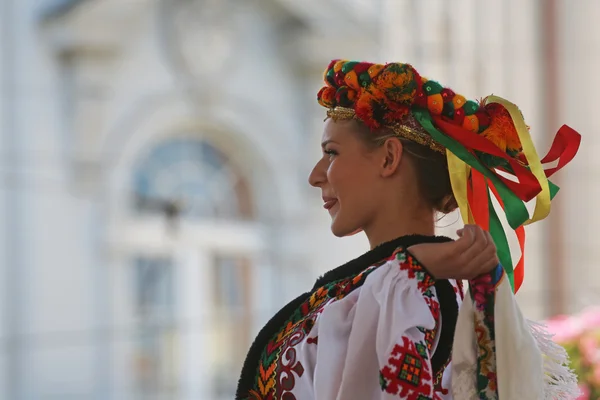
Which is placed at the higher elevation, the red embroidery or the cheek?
the cheek

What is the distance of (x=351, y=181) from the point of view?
69.3 inches

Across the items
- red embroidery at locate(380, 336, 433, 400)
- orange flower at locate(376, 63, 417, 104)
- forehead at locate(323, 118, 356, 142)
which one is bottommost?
red embroidery at locate(380, 336, 433, 400)

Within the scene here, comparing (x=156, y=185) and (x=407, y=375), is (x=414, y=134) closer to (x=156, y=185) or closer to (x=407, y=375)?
(x=407, y=375)

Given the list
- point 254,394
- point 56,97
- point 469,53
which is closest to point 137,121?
point 56,97

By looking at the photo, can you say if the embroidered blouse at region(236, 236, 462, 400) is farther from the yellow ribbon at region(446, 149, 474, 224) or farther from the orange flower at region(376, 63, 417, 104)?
the orange flower at region(376, 63, 417, 104)

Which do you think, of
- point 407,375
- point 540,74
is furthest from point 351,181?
point 540,74

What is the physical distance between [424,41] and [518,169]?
18.2 feet

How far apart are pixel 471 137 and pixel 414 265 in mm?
210

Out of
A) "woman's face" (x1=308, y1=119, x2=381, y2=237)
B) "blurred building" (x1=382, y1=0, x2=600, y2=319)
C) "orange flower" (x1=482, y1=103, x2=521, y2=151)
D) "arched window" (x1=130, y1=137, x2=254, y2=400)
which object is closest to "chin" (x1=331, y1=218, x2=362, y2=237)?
"woman's face" (x1=308, y1=119, x2=381, y2=237)

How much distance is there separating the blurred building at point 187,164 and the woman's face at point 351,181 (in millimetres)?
3941

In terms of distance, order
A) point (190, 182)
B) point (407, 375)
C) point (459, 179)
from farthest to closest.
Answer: point (190, 182) < point (459, 179) < point (407, 375)

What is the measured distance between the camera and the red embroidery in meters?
1.55

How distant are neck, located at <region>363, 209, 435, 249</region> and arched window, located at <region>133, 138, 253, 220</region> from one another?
4.65 m

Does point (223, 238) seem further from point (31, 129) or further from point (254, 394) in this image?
point (254, 394)
